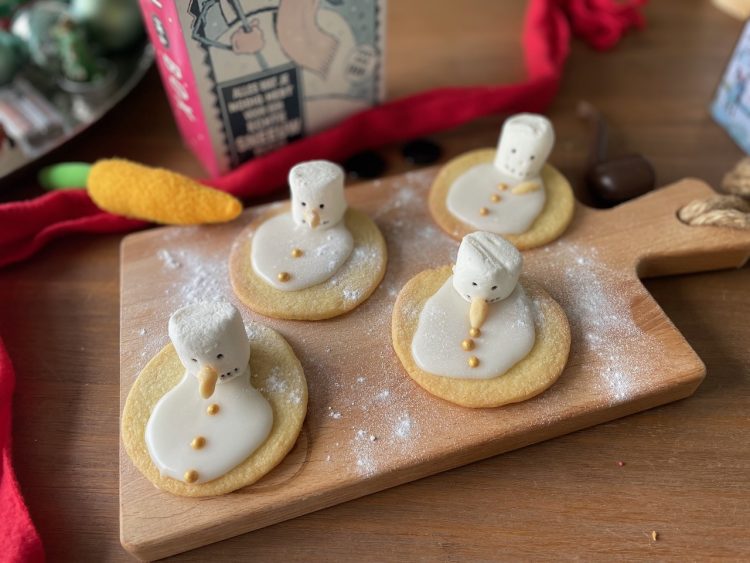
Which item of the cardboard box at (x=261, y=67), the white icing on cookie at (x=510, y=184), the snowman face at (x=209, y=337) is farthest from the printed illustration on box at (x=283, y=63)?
the snowman face at (x=209, y=337)

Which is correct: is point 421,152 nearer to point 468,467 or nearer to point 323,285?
point 323,285

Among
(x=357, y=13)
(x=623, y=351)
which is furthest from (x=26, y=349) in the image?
(x=623, y=351)

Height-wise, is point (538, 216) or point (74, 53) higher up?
point (74, 53)

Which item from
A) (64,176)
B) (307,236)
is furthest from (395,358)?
(64,176)

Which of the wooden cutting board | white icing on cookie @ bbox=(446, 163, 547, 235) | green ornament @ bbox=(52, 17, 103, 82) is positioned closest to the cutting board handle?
the wooden cutting board

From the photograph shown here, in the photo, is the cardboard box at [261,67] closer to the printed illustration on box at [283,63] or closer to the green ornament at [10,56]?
the printed illustration on box at [283,63]

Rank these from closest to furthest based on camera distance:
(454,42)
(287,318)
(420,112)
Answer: (287,318) → (420,112) → (454,42)

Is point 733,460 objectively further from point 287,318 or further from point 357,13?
point 357,13
